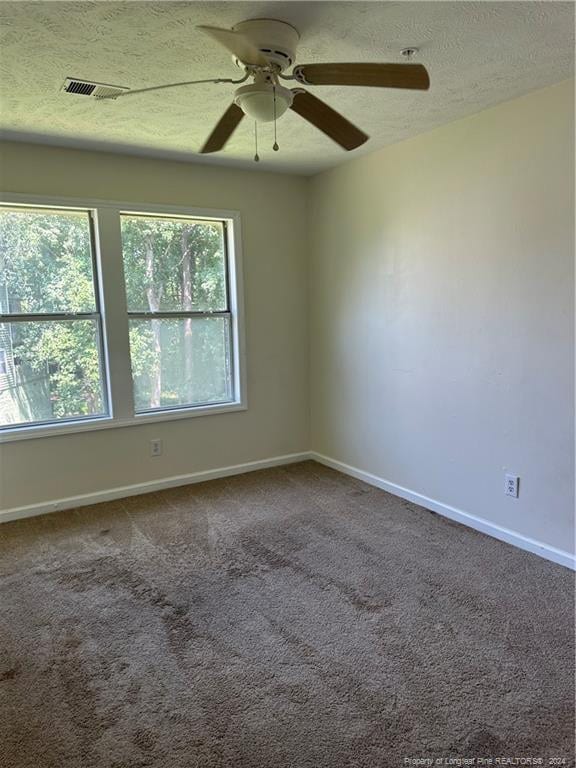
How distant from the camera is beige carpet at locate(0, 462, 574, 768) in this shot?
165 cm

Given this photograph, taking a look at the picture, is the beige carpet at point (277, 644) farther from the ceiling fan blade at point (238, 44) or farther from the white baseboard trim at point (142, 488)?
the ceiling fan blade at point (238, 44)

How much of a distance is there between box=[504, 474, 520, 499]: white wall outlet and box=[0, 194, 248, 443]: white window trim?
2.30m

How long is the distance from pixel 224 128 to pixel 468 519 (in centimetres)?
266

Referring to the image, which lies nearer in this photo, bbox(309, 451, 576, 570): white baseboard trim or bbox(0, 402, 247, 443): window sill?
bbox(309, 451, 576, 570): white baseboard trim

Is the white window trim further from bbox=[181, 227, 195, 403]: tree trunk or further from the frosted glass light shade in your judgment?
the frosted glass light shade

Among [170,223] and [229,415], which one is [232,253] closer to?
[170,223]

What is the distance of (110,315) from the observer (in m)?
3.62

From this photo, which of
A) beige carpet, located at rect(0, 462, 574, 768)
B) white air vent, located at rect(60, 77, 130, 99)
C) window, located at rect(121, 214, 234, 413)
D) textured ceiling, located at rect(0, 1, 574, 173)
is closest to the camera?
beige carpet, located at rect(0, 462, 574, 768)

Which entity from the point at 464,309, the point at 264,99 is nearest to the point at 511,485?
the point at 464,309

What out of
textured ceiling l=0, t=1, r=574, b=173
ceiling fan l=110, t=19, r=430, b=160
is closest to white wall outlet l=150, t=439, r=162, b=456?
textured ceiling l=0, t=1, r=574, b=173

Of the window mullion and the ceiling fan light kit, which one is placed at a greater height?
the ceiling fan light kit

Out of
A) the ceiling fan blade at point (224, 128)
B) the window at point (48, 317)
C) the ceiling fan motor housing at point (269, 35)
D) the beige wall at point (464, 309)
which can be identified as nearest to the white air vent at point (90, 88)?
the ceiling fan blade at point (224, 128)

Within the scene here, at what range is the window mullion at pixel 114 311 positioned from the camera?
3.55m

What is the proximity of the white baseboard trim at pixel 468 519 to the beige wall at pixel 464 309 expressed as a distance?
4cm
